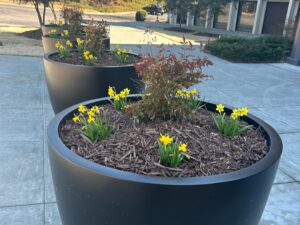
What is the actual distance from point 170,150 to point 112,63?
3020mm

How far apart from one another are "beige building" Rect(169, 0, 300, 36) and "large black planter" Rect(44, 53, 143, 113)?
1728 centimetres

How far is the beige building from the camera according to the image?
21109 millimetres

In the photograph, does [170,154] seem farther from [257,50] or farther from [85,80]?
[257,50]

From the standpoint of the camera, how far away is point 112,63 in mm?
4777

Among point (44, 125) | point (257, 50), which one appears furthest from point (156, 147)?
point (257, 50)

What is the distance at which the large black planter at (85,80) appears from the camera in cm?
409

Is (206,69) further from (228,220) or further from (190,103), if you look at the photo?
(228,220)

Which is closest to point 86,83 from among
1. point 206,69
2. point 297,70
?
point 206,69

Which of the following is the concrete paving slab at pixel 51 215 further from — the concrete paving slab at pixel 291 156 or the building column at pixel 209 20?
the building column at pixel 209 20

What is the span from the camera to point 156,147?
2.18m

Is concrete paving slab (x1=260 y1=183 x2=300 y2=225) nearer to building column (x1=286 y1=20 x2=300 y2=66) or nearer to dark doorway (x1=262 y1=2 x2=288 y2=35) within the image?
building column (x1=286 y1=20 x2=300 y2=66)

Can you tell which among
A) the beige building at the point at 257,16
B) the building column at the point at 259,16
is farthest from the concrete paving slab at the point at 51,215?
the building column at the point at 259,16

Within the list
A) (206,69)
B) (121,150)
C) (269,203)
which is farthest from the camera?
(206,69)

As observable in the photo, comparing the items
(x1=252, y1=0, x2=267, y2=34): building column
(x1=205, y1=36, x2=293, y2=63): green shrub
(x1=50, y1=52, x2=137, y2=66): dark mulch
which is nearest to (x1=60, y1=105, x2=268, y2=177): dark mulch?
(x1=50, y1=52, x2=137, y2=66): dark mulch
